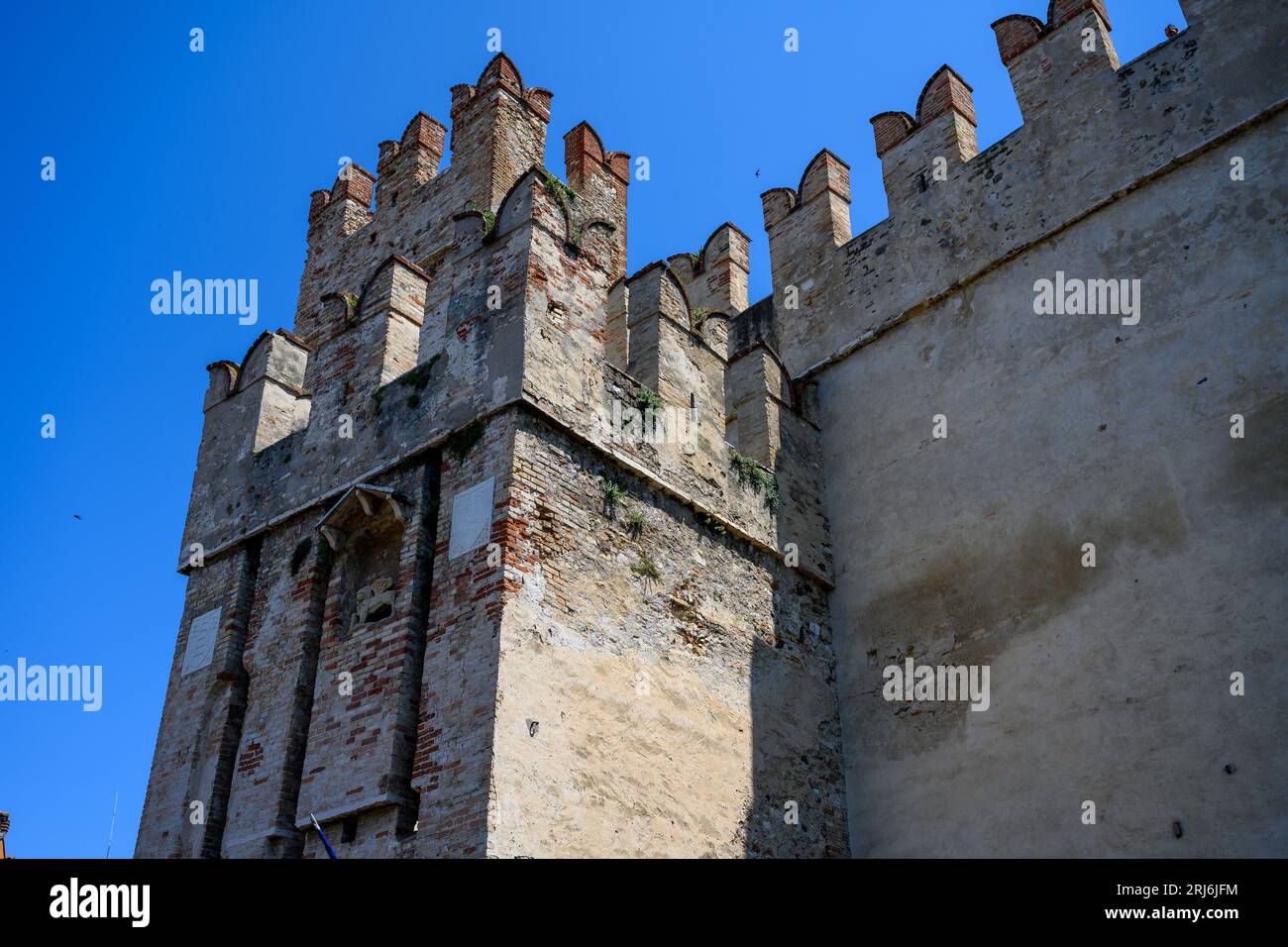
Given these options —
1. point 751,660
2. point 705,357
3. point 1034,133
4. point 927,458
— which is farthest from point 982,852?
point 1034,133

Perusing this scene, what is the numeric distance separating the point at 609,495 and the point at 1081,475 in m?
3.44

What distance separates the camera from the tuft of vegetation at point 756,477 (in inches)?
401

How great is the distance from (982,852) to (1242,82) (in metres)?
5.86

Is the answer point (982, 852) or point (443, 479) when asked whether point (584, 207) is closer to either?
point (443, 479)

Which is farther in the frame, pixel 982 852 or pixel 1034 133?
pixel 1034 133

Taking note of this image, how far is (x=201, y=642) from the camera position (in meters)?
9.86

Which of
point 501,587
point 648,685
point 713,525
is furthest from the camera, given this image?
point 713,525

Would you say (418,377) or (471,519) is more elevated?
(418,377)

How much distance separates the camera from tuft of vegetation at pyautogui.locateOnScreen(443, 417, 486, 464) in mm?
8672

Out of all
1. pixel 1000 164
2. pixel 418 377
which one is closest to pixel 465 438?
pixel 418 377

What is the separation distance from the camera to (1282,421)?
8.16 metres

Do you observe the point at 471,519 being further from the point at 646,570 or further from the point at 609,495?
the point at 646,570

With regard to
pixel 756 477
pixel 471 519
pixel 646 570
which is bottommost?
pixel 646 570
